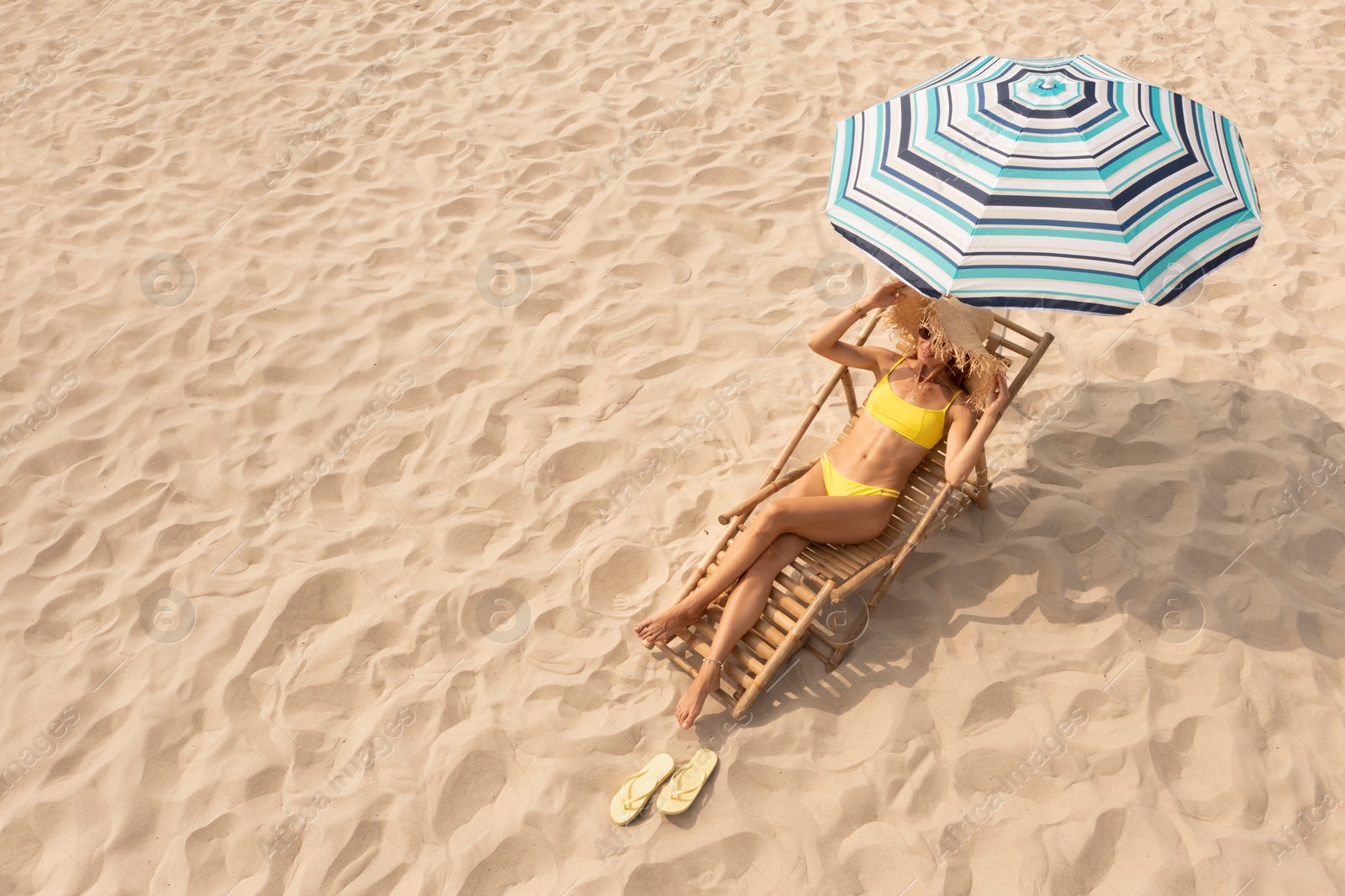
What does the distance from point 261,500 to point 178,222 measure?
2.58 meters

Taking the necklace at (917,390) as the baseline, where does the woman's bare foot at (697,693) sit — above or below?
below

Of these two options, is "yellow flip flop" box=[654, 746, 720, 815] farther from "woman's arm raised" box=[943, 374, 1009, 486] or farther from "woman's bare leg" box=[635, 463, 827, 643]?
"woman's arm raised" box=[943, 374, 1009, 486]

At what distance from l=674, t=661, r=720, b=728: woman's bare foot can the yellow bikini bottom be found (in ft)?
3.09

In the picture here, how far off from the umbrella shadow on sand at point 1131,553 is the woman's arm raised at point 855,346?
0.84 m

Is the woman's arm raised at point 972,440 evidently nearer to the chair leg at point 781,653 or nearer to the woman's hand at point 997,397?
the woman's hand at point 997,397

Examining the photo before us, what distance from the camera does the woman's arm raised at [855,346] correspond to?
382cm

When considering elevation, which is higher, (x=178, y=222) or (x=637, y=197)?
(x=178, y=222)

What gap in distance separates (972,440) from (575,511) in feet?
6.01

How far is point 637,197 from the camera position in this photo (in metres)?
5.83

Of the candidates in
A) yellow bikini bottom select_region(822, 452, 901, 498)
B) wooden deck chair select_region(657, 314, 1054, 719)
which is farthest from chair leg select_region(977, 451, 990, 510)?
yellow bikini bottom select_region(822, 452, 901, 498)

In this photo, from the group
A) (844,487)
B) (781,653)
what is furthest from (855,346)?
(781,653)

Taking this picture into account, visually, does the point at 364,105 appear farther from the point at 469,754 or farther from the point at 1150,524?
the point at 1150,524

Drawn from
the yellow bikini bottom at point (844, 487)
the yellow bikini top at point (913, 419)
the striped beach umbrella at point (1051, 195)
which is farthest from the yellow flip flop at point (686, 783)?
the striped beach umbrella at point (1051, 195)

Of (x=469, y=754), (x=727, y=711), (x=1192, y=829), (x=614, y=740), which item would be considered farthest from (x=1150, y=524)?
(x=469, y=754)
